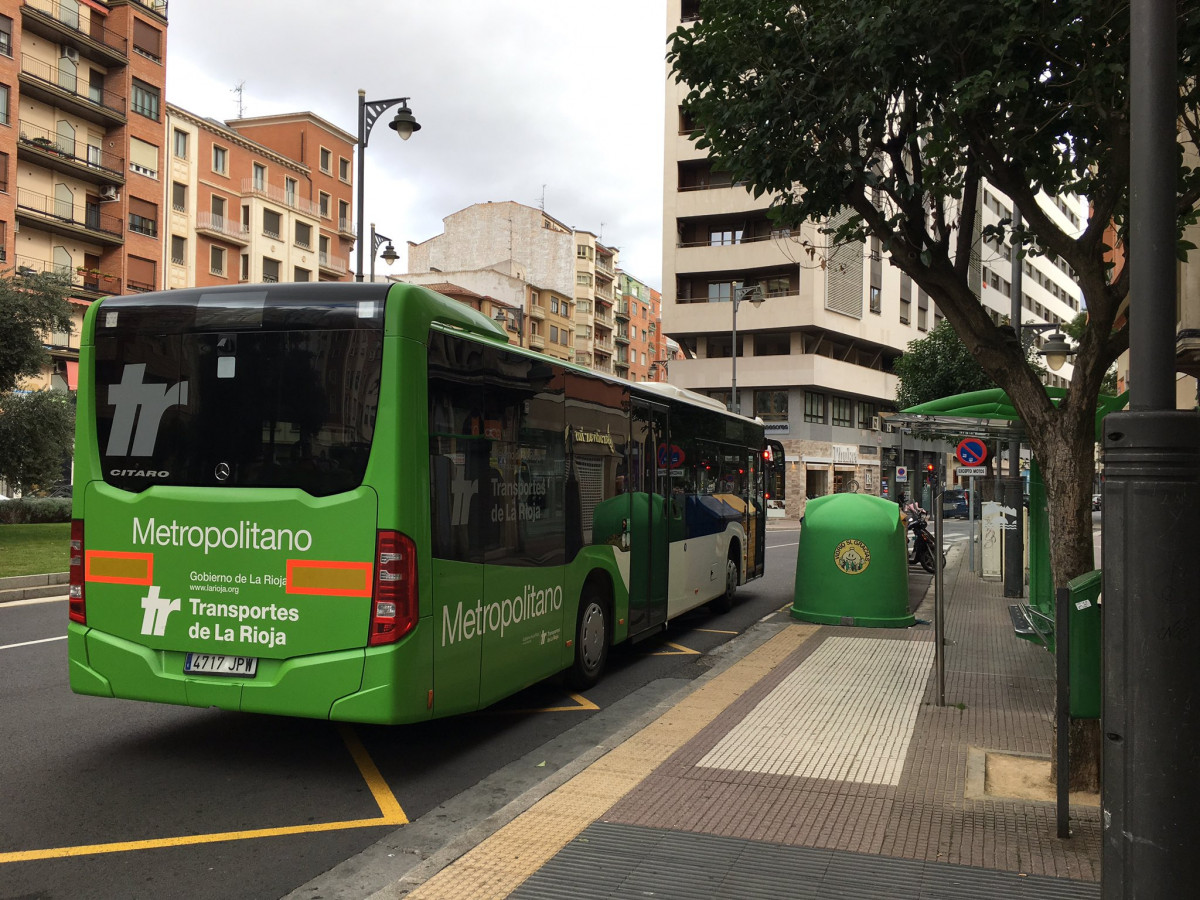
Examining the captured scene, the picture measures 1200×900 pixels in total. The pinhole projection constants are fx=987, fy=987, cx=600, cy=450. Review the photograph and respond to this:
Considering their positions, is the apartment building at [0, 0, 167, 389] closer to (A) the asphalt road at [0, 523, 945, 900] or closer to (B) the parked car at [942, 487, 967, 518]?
(B) the parked car at [942, 487, 967, 518]

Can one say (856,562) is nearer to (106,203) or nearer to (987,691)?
(987,691)

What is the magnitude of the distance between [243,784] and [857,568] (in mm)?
8124

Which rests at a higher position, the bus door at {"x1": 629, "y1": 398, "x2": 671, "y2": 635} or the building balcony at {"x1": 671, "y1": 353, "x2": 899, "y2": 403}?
the building balcony at {"x1": 671, "y1": 353, "x2": 899, "y2": 403}

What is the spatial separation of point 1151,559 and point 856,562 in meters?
9.03

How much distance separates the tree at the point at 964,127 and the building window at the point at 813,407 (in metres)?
46.1

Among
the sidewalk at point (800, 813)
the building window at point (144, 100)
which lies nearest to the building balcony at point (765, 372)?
the building window at point (144, 100)

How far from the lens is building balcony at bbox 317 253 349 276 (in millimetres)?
58775

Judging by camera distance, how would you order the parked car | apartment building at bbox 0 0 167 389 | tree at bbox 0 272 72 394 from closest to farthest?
tree at bbox 0 272 72 394 → the parked car → apartment building at bbox 0 0 167 389

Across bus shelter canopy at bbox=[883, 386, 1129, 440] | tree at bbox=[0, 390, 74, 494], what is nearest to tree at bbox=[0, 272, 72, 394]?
tree at bbox=[0, 390, 74, 494]

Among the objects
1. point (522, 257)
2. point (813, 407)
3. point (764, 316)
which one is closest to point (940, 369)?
point (764, 316)

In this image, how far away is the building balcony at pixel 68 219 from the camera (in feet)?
129

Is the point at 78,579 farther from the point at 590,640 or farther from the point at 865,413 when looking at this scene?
the point at 865,413

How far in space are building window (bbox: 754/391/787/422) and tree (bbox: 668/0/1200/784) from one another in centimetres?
4564

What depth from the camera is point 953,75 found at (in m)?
7.20
